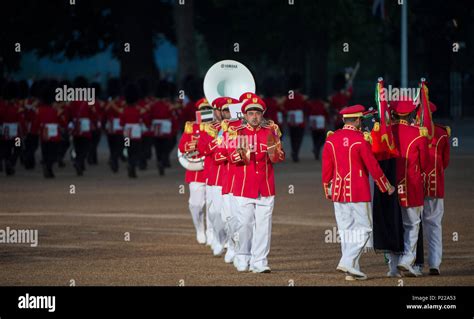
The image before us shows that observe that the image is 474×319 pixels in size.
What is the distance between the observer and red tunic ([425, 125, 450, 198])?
48.3 ft

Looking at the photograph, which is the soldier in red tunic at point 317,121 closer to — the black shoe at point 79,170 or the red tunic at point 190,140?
the black shoe at point 79,170

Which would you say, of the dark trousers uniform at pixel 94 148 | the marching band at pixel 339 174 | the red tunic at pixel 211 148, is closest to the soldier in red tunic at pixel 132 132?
the dark trousers uniform at pixel 94 148

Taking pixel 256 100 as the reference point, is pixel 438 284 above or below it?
below

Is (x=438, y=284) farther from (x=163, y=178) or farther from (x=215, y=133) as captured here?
(x=163, y=178)

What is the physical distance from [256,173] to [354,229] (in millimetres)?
1268

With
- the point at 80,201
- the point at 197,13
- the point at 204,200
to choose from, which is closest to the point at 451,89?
the point at 197,13

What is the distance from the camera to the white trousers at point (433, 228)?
14680 mm

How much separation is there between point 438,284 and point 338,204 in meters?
1.14

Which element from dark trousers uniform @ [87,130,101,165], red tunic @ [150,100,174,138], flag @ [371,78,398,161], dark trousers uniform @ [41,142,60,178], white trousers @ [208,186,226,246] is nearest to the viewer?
flag @ [371,78,398,161]

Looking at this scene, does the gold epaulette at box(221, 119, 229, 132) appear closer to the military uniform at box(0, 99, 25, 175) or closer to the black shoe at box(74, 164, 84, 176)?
the black shoe at box(74, 164, 84, 176)

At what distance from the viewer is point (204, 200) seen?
59.5 ft

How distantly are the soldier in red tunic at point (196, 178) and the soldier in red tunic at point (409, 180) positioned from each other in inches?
137

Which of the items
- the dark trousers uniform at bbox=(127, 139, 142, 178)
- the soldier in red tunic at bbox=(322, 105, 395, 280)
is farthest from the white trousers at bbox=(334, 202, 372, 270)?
the dark trousers uniform at bbox=(127, 139, 142, 178)

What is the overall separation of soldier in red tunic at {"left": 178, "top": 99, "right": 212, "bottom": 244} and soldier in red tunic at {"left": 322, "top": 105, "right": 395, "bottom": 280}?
3433 mm
